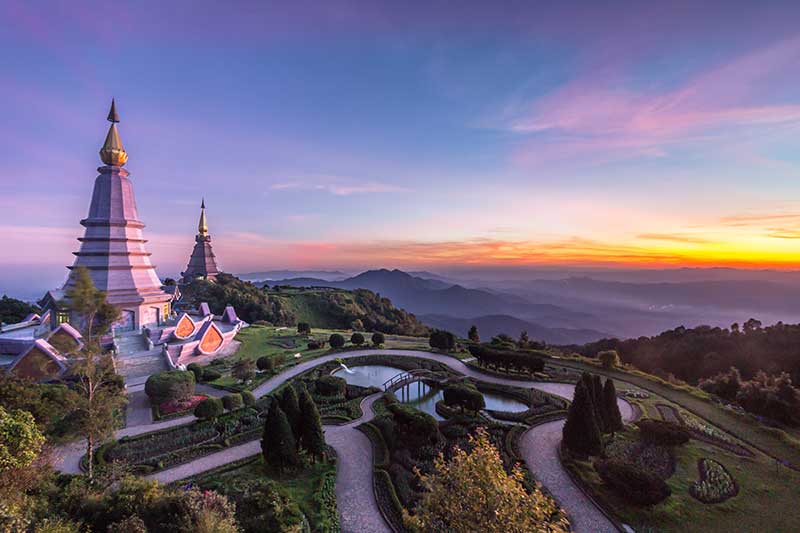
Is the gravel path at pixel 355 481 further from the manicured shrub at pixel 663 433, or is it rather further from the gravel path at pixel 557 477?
the manicured shrub at pixel 663 433

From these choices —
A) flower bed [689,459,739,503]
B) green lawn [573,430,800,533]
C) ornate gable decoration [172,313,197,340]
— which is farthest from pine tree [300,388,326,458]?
ornate gable decoration [172,313,197,340]

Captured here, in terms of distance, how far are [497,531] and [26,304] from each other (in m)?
69.0

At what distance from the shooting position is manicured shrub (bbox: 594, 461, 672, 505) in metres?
12.7

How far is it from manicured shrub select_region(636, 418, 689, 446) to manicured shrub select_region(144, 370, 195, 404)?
27073 millimetres

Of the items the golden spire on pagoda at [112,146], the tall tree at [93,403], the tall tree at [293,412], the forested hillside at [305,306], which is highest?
the golden spire on pagoda at [112,146]

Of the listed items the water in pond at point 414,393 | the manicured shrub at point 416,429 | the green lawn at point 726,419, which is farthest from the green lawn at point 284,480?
the green lawn at point 726,419

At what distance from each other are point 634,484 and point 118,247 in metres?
41.7

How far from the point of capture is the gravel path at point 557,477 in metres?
12.5

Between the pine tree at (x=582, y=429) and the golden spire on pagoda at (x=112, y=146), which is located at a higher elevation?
the golden spire on pagoda at (x=112, y=146)

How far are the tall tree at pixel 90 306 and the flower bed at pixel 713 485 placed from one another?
2484 cm

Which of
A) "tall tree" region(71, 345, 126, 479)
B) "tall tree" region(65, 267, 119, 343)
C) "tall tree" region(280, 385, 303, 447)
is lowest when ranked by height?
"tall tree" region(280, 385, 303, 447)

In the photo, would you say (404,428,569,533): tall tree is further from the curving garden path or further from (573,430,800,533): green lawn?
(573,430,800,533): green lawn

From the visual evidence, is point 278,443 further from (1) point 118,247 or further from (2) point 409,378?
(1) point 118,247

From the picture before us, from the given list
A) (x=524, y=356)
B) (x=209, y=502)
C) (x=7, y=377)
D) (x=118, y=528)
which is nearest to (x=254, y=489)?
(x=209, y=502)
